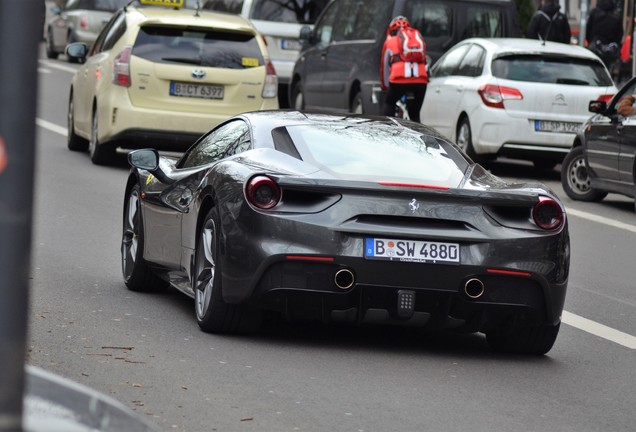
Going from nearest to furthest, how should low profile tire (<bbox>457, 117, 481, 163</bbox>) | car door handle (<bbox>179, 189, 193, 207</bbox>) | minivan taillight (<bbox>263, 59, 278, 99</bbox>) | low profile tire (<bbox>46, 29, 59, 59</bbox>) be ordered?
car door handle (<bbox>179, 189, 193, 207</bbox>)
minivan taillight (<bbox>263, 59, 278, 99</bbox>)
low profile tire (<bbox>457, 117, 481, 163</bbox>)
low profile tire (<bbox>46, 29, 59, 59</bbox>)

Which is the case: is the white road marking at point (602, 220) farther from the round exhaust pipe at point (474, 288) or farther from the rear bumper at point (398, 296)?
the round exhaust pipe at point (474, 288)

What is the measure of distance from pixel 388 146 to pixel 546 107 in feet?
35.4

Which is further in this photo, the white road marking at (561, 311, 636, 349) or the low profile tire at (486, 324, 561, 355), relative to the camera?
the white road marking at (561, 311, 636, 349)

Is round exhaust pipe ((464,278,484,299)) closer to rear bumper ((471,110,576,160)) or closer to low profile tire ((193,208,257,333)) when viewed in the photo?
low profile tire ((193,208,257,333))

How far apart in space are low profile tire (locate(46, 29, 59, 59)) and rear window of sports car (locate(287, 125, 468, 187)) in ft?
109

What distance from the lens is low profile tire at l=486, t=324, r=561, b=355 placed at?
27.4 ft

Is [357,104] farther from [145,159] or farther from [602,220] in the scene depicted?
[145,159]

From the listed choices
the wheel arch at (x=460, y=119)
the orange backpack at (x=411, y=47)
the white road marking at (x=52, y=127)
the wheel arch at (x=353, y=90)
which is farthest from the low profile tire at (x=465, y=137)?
the white road marking at (x=52, y=127)

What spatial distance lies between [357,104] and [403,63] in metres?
2.42

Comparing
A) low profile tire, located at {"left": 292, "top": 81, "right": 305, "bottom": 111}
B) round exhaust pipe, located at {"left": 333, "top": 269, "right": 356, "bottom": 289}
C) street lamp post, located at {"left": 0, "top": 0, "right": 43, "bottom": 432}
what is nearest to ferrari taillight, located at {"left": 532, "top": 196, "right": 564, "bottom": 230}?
round exhaust pipe, located at {"left": 333, "top": 269, "right": 356, "bottom": 289}

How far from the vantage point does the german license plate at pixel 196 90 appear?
17.6 metres

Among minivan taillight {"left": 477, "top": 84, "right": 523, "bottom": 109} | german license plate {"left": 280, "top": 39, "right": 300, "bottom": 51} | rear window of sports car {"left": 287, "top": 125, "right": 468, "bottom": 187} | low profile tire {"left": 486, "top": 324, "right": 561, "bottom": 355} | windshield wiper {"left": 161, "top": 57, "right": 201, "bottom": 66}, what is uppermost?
rear window of sports car {"left": 287, "top": 125, "right": 468, "bottom": 187}

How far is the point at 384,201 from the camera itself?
7.89 meters

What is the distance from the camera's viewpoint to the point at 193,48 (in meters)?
17.7
